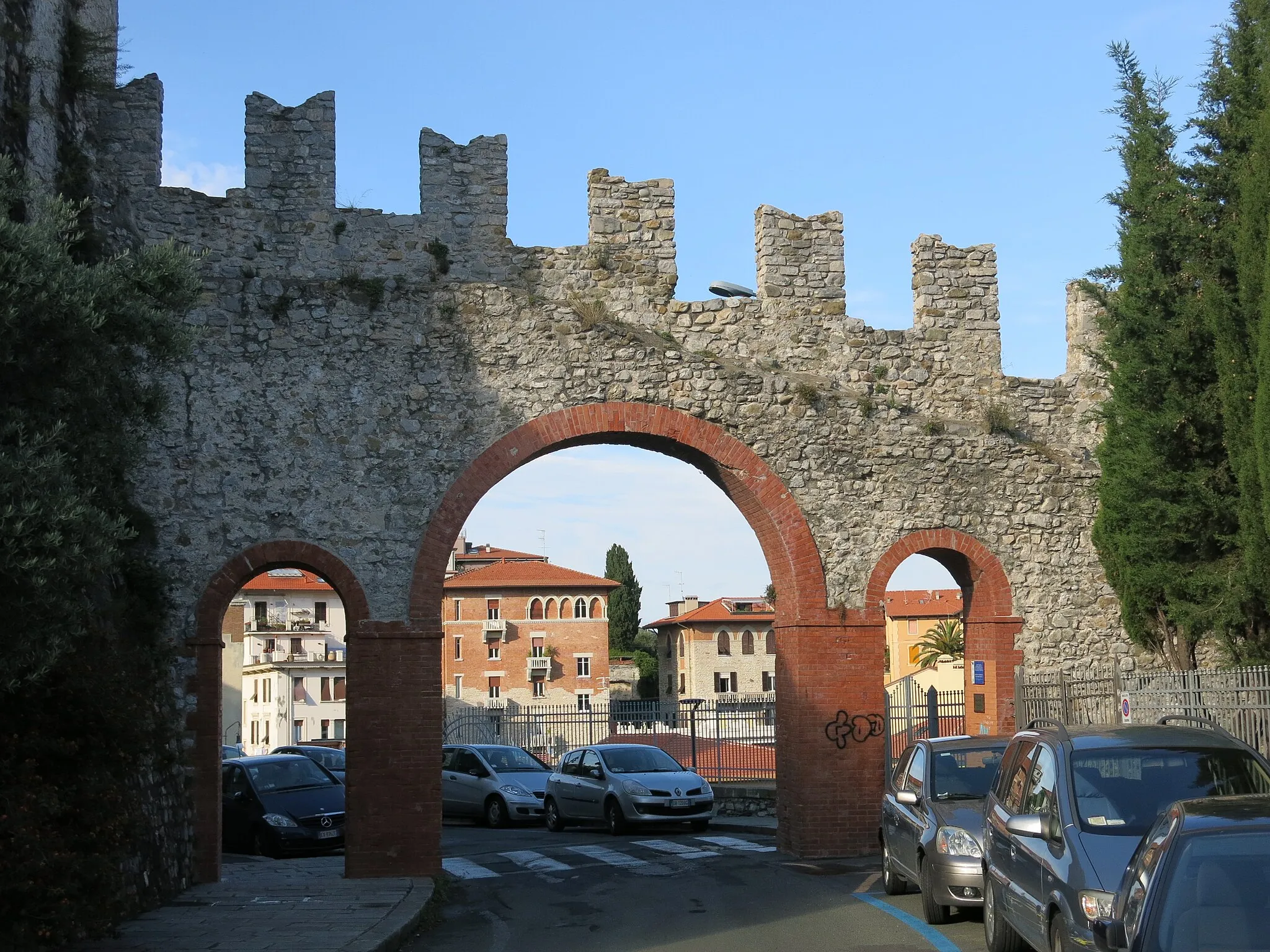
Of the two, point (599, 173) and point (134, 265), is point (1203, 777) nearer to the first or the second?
point (134, 265)

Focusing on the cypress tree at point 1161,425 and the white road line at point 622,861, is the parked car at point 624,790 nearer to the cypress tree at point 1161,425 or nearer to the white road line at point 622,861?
the white road line at point 622,861

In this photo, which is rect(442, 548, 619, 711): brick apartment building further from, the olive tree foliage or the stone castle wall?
the olive tree foliage

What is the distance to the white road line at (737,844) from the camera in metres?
17.4

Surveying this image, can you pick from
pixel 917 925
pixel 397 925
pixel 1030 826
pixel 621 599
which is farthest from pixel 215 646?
pixel 621 599

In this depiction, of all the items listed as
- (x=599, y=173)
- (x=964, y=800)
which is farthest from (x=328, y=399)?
(x=964, y=800)

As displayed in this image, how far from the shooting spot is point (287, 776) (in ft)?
65.5

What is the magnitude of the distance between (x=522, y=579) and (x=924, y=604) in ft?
71.1

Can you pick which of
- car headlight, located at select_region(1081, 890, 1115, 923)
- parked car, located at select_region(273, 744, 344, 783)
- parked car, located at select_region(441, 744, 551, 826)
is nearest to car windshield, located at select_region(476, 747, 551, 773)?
parked car, located at select_region(441, 744, 551, 826)

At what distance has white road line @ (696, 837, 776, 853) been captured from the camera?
57.0ft

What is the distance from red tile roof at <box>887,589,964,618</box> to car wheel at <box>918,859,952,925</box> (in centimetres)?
5857

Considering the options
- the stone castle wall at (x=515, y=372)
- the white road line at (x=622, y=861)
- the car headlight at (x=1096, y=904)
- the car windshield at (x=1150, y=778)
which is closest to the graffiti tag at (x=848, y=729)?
the stone castle wall at (x=515, y=372)

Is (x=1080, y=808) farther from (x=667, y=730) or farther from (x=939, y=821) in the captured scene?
(x=667, y=730)

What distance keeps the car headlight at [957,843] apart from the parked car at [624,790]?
10343mm

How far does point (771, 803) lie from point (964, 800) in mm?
11666
